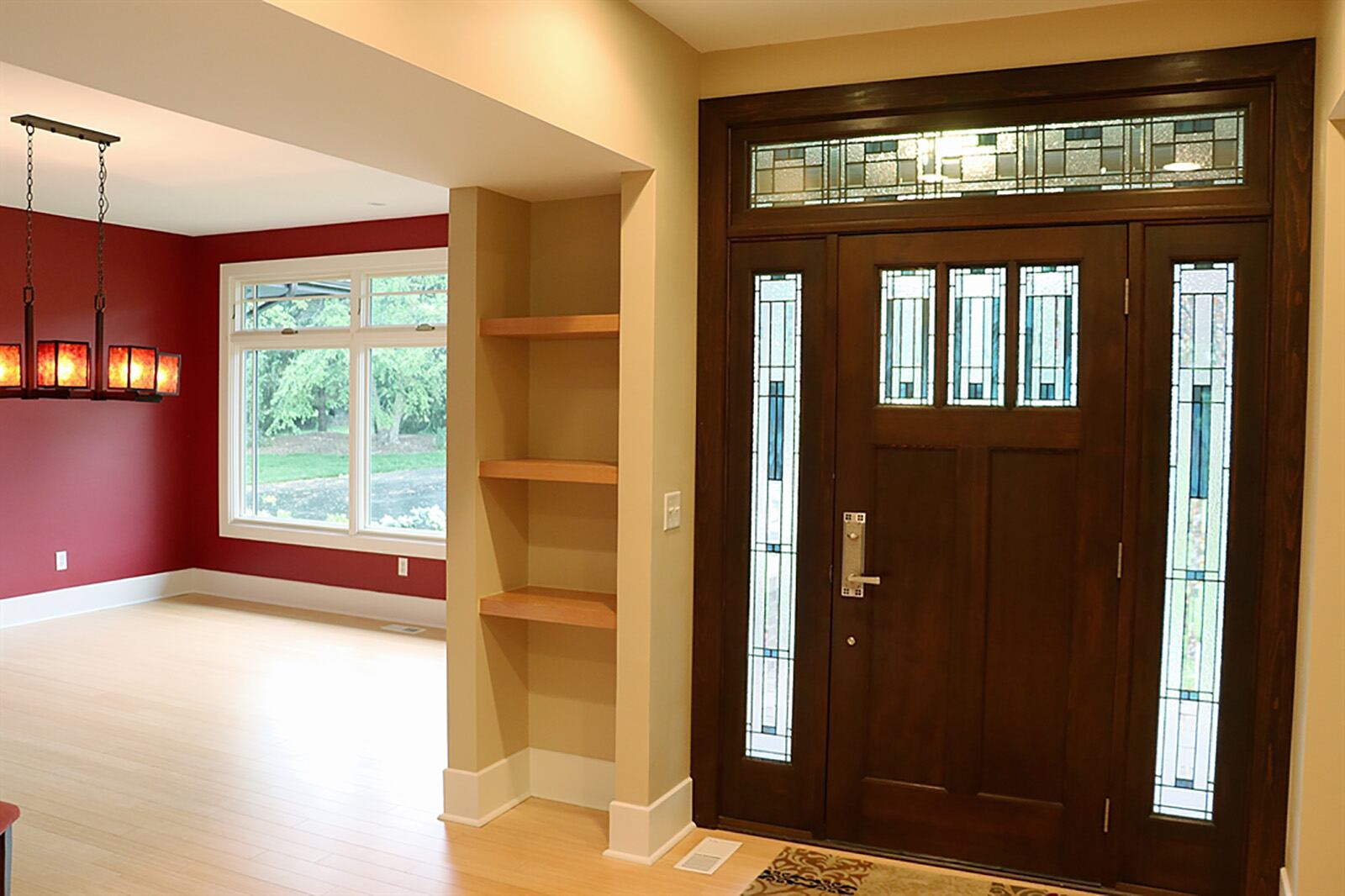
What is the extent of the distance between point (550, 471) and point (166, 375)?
9.64 feet

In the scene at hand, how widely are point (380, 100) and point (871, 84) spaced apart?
1.68m

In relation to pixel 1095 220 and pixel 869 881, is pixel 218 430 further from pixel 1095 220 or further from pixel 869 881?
pixel 1095 220

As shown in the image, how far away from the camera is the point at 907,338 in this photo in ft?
11.8

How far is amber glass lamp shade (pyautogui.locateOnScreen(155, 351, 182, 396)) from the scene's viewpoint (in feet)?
18.3

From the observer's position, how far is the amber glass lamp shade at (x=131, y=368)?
17.7 ft

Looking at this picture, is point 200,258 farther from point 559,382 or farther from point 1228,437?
point 1228,437

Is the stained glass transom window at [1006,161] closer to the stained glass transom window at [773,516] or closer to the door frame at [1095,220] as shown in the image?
the door frame at [1095,220]

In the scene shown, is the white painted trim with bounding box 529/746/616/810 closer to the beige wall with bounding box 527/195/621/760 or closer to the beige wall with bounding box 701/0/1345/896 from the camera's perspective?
the beige wall with bounding box 527/195/621/760

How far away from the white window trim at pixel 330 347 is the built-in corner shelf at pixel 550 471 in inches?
138

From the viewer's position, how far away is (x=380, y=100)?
2.72m

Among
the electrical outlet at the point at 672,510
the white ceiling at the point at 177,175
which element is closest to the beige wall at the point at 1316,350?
the electrical outlet at the point at 672,510

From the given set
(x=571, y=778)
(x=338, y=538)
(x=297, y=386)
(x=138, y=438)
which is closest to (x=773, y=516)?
(x=571, y=778)

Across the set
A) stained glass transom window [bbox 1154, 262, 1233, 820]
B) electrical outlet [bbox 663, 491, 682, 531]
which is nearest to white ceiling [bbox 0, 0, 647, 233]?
electrical outlet [bbox 663, 491, 682, 531]

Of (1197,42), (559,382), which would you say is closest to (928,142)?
(1197,42)
